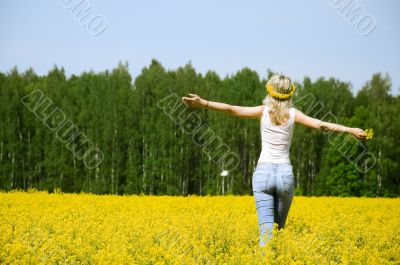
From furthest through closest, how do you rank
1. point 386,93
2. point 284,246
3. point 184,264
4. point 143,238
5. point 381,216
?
point 386,93
point 381,216
point 143,238
point 284,246
point 184,264

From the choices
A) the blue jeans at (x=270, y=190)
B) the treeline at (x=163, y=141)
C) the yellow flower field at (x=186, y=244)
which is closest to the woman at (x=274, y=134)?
the blue jeans at (x=270, y=190)

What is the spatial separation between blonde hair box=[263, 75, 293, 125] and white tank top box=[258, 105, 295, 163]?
0.05 metres

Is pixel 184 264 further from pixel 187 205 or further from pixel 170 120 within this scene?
pixel 170 120

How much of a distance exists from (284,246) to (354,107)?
45.1 m

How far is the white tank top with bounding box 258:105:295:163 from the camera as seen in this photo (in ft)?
20.2

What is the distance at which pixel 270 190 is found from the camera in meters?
6.18

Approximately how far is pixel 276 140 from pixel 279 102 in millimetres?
387

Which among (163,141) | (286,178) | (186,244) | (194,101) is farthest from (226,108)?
(163,141)

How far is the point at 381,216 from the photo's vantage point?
1506cm

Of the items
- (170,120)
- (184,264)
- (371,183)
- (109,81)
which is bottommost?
(184,264)

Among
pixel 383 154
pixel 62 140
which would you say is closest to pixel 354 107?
pixel 383 154

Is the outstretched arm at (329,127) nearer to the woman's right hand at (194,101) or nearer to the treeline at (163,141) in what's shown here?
the woman's right hand at (194,101)

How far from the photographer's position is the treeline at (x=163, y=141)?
43.4 metres

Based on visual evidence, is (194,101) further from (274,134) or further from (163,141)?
(163,141)
